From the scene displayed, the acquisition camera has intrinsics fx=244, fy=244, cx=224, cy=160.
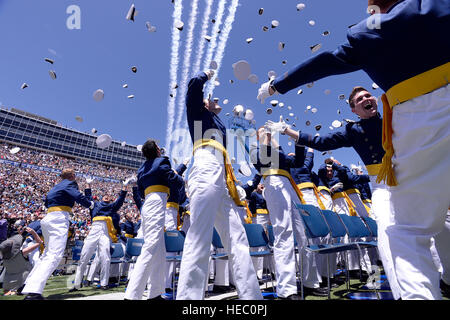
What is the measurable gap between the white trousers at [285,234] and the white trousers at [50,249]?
3814mm

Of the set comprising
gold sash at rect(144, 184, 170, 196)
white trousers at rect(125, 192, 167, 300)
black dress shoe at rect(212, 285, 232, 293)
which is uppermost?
gold sash at rect(144, 184, 170, 196)

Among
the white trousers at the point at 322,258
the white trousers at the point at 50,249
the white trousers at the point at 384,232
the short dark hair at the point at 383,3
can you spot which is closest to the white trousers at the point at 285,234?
the white trousers at the point at 322,258

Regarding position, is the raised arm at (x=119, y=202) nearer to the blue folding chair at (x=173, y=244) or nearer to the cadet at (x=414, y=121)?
the blue folding chair at (x=173, y=244)

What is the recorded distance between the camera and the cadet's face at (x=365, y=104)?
2.66 metres

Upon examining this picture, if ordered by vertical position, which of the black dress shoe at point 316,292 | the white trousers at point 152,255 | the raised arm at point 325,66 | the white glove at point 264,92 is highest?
the white glove at point 264,92

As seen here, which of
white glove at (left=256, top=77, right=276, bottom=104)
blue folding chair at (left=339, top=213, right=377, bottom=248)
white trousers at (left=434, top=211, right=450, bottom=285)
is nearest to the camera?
white glove at (left=256, top=77, right=276, bottom=104)

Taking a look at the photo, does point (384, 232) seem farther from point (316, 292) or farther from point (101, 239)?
point (101, 239)

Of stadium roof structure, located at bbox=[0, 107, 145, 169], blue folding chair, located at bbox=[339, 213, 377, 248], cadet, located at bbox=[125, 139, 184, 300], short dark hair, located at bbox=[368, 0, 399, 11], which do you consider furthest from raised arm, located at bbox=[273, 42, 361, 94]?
stadium roof structure, located at bbox=[0, 107, 145, 169]

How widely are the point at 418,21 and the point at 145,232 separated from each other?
3.49 metres

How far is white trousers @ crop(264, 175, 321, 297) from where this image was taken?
3.21 metres

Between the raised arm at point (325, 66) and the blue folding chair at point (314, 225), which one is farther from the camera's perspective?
the blue folding chair at point (314, 225)

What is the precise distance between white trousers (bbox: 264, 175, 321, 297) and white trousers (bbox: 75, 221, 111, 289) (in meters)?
5.07

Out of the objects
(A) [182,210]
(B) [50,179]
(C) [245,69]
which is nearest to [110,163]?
(B) [50,179]

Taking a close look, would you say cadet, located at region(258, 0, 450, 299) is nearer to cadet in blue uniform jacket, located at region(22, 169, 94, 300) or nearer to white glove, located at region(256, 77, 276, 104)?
white glove, located at region(256, 77, 276, 104)
